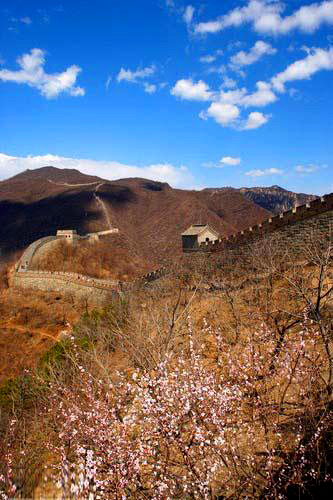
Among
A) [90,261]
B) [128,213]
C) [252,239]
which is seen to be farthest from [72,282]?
[128,213]

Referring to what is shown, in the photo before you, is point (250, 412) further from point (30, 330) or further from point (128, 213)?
point (128, 213)

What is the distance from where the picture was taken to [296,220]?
54.7 ft

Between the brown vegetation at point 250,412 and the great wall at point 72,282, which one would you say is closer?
the brown vegetation at point 250,412

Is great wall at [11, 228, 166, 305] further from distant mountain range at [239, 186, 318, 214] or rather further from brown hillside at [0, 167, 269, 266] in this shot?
distant mountain range at [239, 186, 318, 214]

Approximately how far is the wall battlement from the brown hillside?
38211mm

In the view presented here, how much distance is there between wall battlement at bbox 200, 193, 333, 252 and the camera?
15.0 m

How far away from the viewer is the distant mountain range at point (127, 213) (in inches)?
2901

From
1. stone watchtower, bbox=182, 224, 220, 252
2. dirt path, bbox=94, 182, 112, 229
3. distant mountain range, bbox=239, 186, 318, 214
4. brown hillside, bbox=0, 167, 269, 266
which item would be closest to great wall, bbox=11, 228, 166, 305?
stone watchtower, bbox=182, 224, 220, 252

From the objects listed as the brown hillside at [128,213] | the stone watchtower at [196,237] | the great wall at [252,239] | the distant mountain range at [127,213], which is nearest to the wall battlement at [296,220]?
the great wall at [252,239]

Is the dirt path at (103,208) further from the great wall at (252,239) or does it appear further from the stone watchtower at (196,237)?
the stone watchtower at (196,237)

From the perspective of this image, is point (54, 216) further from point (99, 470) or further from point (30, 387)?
point (99, 470)

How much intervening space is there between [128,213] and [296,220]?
7617cm

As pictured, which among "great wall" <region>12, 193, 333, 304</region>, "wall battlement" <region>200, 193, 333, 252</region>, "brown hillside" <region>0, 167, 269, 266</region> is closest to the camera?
"wall battlement" <region>200, 193, 333, 252</region>

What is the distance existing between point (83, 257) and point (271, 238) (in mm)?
36376
